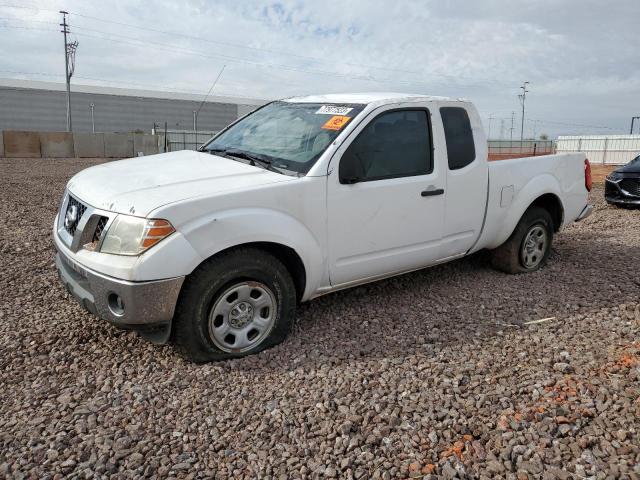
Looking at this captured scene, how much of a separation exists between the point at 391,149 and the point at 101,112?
68.4 meters

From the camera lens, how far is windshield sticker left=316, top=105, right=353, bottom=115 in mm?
3957

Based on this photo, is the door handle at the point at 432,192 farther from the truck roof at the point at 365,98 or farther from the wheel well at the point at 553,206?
the wheel well at the point at 553,206

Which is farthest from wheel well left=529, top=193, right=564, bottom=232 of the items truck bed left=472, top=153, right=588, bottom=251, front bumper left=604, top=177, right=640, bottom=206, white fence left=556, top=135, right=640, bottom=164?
white fence left=556, top=135, right=640, bottom=164

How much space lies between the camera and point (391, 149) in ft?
13.1

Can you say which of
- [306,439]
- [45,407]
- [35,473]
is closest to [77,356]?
[45,407]

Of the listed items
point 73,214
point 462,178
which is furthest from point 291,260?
point 462,178

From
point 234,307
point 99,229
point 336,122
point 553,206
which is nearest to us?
point 99,229

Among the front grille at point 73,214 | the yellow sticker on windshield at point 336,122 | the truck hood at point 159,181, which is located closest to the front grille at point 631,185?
the yellow sticker on windshield at point 336,122

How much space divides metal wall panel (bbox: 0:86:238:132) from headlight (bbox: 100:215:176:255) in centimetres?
6445

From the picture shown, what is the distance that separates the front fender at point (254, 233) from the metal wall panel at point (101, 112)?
2527 inches

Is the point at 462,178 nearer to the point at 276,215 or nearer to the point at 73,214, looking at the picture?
the point at 276,215

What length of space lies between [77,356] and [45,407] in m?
0.60

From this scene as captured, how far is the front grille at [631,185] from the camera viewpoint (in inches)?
404

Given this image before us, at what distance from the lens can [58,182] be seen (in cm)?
1457
